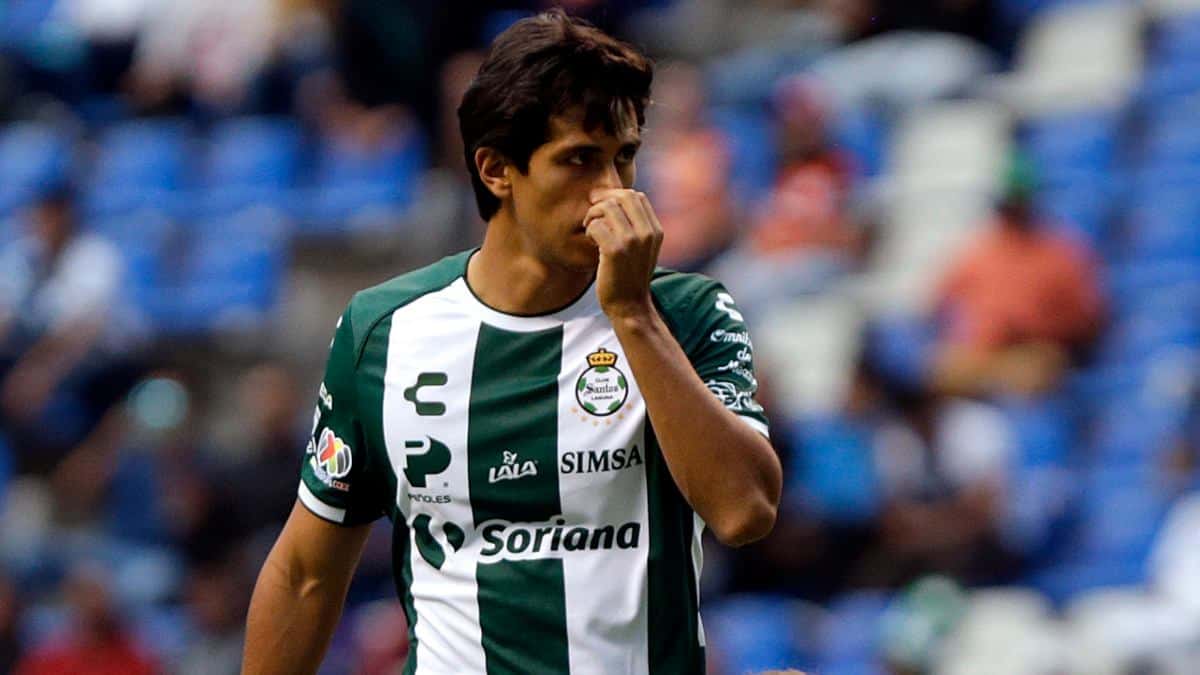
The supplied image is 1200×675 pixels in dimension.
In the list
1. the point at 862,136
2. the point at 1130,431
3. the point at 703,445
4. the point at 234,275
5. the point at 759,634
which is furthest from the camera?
the point at 234,275

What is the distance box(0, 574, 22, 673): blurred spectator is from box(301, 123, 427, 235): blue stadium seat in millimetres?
3063

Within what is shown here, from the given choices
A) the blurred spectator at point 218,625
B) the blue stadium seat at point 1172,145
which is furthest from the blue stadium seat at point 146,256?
the blue stadium seat at point 1172,145

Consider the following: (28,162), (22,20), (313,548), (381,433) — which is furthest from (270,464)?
(381,433)

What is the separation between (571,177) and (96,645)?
25.3ft

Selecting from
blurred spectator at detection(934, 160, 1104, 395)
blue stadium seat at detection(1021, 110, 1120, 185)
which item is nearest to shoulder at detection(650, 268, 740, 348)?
blurred spectator at detection(934, 160, 1104, 395)

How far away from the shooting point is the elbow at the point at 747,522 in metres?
3.96

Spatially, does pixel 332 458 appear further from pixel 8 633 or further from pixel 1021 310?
pixel 8 633

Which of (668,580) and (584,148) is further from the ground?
(584,148)

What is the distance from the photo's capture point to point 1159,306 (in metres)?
10.4

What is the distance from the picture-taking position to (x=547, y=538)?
167 inches

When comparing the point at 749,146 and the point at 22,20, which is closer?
the point at 749,146

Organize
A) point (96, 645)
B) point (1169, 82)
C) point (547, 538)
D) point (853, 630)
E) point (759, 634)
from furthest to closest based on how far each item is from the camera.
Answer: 1. point (1169, 82)
2. point (96, 645)
3. point (759, 634)
4. point (853, 630)
5. point (547, 538)

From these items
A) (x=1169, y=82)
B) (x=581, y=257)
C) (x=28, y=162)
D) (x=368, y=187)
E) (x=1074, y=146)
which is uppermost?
(x=581, y=257)

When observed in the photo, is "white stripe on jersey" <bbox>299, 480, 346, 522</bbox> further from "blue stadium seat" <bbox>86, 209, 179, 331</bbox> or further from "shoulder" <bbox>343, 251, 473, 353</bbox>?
"blue stadium seat" <bbox>86, 209, 179, 331</bbox>
